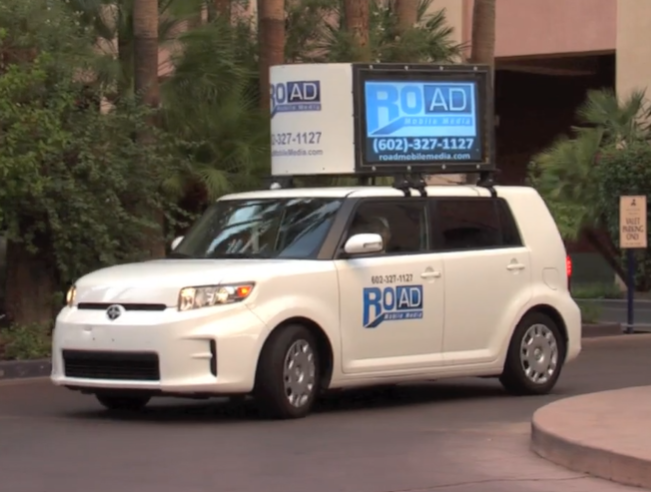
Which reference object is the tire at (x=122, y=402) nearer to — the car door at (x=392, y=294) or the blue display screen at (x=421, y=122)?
the car door at (x=392, y=294)

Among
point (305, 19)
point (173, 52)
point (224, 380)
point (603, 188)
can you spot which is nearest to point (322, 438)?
point (224, 380)

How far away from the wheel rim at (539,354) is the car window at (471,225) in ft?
2.74

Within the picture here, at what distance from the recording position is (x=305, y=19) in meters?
23.0

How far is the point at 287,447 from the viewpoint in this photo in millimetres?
9945

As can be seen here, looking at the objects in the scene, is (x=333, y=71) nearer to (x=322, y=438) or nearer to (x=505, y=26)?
(x=322, y=438)

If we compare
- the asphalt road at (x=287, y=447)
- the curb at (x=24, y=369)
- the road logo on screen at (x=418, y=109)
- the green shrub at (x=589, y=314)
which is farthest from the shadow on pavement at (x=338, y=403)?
the green shrub at (x=589, y=314)

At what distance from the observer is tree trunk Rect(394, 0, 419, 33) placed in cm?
2191

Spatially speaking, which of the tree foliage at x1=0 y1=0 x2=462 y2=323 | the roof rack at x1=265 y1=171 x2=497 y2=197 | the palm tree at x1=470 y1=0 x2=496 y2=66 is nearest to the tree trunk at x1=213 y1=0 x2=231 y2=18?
the tree foliage at x1=0 y1=0 x2=462 y2=323

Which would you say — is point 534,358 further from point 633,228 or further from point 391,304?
point 633,228

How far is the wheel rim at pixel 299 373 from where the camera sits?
11148 mm

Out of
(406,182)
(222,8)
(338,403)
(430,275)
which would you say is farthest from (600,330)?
(430,275)

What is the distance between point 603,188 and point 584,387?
14365 millimetres

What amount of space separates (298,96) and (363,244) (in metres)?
2.26

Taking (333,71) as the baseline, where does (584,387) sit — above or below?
below
